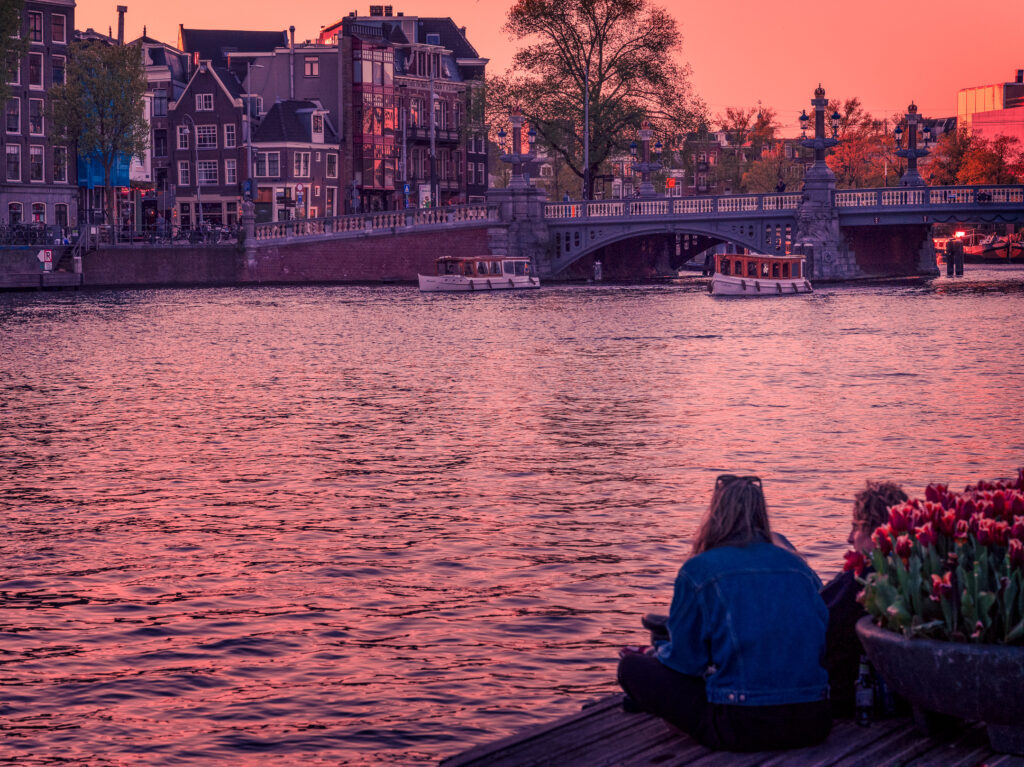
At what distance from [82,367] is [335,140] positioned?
6534cm

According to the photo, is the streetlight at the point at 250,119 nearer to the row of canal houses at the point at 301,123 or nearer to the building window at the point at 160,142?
the row of canal houses at the point at 301,123

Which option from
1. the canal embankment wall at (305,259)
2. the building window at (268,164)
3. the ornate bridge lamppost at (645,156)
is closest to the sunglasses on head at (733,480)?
the canal embankment wall at (305,259)

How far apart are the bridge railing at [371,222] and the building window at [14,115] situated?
13921mm

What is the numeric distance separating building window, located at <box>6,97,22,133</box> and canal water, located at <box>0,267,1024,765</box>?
43621 mm

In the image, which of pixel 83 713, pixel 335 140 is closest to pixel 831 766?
pixel 83 713

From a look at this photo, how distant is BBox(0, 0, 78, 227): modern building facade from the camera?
80250 millimetres

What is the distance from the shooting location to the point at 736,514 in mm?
6480

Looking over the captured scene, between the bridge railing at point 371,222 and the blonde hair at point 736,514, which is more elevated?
the bridge railing at point 371,222

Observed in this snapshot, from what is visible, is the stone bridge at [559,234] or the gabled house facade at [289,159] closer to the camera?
the stone bridge at [559,234]

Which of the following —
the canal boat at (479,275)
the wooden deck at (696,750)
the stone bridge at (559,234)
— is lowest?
the wooden deck at (696,750)

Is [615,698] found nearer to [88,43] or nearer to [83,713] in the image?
[83,713]

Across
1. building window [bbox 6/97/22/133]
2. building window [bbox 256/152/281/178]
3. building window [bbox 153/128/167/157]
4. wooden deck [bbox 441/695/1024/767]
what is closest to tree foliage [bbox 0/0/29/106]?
building window [bbox 6/97/22/133]

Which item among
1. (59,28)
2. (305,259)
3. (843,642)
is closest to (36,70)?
(59,28)

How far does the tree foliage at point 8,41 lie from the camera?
58281mm
